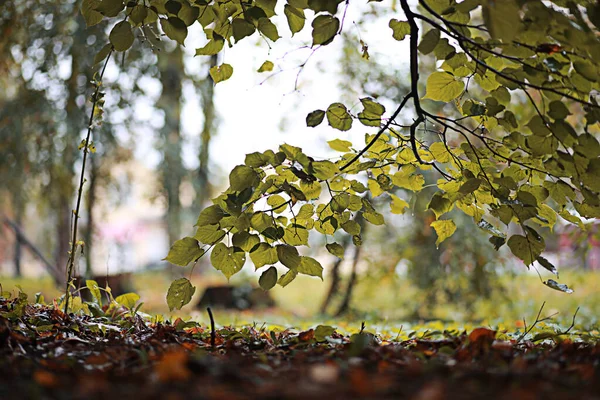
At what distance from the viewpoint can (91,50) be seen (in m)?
5.91

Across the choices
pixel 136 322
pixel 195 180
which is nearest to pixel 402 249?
pixel 195 180

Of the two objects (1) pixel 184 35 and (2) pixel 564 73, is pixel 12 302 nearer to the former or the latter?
(1) pixel 184 35

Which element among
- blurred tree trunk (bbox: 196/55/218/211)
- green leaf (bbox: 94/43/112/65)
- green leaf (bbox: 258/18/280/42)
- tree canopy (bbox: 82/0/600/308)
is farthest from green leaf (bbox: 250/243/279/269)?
blurred tree trunk (bbox: 196/55/218/211)

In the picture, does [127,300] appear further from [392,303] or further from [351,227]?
[392,303]

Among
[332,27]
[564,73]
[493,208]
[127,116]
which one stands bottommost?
[493,208]

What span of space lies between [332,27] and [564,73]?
62 cm

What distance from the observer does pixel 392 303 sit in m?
7.34

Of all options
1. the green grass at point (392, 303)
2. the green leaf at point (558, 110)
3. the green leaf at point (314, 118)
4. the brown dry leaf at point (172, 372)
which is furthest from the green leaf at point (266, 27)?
the green grass at point (392, 303)

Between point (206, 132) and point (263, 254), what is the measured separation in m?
6.33

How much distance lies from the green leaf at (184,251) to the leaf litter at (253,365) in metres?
0.23

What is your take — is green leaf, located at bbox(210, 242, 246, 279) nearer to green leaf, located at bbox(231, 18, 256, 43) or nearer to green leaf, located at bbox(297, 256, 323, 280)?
green leaf, located at bbox(297, 256, 323, 280)

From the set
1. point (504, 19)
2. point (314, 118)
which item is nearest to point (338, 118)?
point (314, 118)

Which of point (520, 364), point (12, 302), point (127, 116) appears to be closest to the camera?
point (520, 364)

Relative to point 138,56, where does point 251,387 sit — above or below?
below
